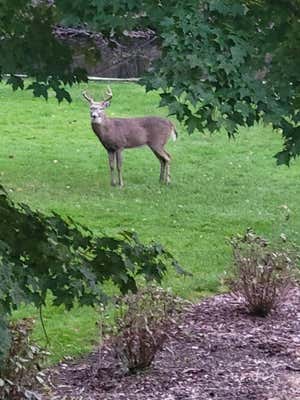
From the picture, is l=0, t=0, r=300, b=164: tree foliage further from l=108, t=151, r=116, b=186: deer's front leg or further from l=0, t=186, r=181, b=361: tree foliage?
l=108, t=151, r=116, b=186: deer's front leg

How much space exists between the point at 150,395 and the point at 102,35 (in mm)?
2809

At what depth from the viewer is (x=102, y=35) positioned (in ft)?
12.2

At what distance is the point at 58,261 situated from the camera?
358 centimetres

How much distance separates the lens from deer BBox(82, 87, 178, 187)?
47.4 ft

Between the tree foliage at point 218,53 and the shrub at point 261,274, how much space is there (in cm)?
396

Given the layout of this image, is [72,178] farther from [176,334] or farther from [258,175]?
[176,334]

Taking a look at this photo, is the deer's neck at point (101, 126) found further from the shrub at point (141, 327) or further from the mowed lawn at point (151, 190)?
the shrub at point (141, 327)

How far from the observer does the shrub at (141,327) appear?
241 inches

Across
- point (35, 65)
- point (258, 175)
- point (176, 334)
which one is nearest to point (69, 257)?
point (35, 65)

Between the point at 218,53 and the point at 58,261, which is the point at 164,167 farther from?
the point at 218,53

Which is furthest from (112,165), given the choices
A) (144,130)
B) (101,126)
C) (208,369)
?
(208,369)

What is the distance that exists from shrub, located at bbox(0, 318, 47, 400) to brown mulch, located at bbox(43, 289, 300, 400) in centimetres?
34

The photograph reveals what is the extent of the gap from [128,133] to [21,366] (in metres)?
10.2

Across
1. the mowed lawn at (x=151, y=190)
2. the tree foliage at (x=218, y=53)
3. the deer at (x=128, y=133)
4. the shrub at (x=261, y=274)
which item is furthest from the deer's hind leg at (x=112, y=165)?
the tree foliage at (x=218, y=53)
